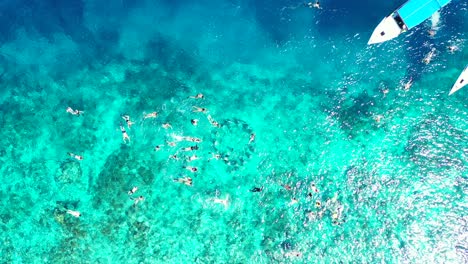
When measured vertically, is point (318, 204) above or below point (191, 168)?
below

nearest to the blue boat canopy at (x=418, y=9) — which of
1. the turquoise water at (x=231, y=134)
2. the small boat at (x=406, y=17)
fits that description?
the small boat at (x=406, y=17)

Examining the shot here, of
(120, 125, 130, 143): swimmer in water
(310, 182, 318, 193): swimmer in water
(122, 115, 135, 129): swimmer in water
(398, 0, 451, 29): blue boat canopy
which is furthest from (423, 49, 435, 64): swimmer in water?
(120, 125, 130, 143): swimmer in water

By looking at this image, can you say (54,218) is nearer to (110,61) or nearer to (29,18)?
(110,61)

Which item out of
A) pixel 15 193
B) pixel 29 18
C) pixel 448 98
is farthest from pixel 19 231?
pixel 448 98

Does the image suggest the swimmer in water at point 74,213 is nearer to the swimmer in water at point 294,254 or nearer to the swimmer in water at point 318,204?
the swimmer in water at point 294,254

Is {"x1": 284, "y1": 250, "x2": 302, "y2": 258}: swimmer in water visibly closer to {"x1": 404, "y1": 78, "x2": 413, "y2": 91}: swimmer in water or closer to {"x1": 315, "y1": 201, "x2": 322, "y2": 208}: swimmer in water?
{"x1": 315, "y1": 201, "x2": 322, "y2": 208}: swimmer in water

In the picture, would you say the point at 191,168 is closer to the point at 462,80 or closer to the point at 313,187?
the point at 313,187

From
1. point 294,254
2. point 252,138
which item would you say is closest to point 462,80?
point 252,138
